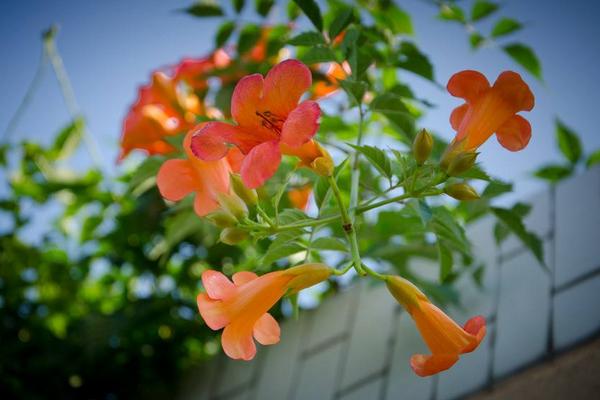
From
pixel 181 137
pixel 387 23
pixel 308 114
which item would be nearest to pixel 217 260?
pixel 181 137

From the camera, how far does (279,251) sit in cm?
102

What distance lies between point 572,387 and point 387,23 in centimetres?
112

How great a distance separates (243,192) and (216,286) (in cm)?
18

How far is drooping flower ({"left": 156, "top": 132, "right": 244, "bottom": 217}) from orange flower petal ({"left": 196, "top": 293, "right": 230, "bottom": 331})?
8.2 inches

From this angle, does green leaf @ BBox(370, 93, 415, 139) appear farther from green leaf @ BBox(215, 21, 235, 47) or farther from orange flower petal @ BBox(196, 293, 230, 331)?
green leaf @ BBox(215, 21, 235, 47)

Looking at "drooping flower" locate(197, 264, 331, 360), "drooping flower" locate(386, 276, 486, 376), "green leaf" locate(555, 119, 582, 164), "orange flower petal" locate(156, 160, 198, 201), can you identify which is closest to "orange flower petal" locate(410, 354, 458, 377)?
"drooping flower" locate(386, 276, 486, 376)

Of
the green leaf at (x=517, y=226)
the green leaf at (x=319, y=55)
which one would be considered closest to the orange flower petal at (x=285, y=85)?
the green leaf at (x=319, y=55)

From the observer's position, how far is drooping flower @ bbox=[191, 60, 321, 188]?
770 millimetres

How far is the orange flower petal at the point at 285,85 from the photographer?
0.82m

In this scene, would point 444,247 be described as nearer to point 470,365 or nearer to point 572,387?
point 572,387

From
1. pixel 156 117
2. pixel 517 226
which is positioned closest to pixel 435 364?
pixel 517 226

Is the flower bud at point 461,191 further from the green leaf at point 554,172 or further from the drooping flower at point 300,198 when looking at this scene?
the green leaf at point 554,172

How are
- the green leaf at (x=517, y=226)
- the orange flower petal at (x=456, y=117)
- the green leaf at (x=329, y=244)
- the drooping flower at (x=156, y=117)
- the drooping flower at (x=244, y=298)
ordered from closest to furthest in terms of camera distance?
the drooping flower at (x=244, y=298)
the orange flower petal at (x=456, y=117)
the green leaf at (x=329, y=244)
the green leaf at (x=517, y=226)
the drooping flower at (x=156, y=117)

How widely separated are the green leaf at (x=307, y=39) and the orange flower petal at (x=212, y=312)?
64cm
